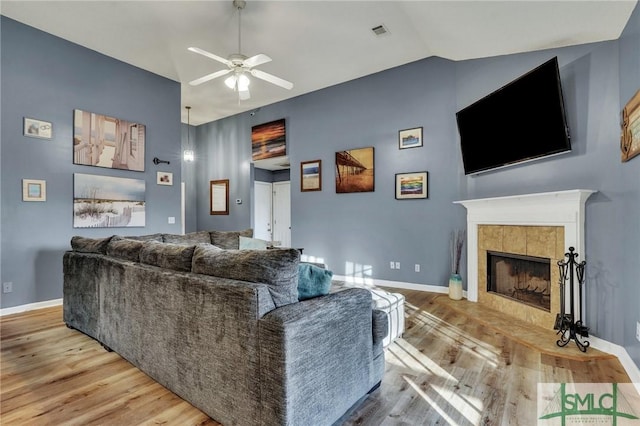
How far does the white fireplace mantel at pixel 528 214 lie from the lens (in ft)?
8.63

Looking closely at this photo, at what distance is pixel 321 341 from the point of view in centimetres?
148

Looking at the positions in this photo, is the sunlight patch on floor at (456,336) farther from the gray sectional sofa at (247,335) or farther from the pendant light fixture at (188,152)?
the pendant light fixture at (188,152)

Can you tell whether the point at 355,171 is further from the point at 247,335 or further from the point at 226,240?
the point at 247,335

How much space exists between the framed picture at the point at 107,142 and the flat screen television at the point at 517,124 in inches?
179

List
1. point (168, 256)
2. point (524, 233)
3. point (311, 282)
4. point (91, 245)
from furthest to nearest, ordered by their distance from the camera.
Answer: point (524, 233) < point (91, 245) < point (168, 256) < point (311, 282)

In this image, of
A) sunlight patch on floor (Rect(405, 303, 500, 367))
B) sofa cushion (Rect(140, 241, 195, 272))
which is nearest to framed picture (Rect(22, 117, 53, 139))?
sofa cushion (Rect(140, 241, 195, 272))

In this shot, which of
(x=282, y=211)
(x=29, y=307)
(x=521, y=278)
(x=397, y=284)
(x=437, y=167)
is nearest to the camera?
(x=521, y=278)

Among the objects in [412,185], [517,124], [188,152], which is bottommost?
[412,185]

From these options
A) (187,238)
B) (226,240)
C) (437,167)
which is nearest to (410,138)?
(437,167)

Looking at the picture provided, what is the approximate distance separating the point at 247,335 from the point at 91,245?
2235mm

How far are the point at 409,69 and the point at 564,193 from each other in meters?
2.80

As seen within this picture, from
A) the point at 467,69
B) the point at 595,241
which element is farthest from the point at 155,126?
the point at 595,241

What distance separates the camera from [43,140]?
3783mm

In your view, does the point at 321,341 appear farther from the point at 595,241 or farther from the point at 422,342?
the point at 595,241
